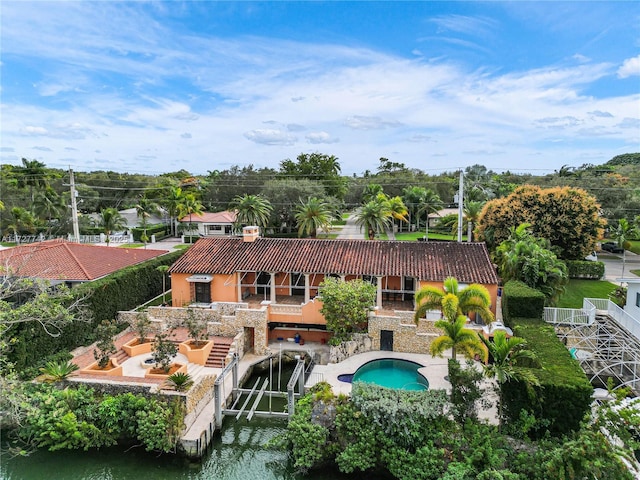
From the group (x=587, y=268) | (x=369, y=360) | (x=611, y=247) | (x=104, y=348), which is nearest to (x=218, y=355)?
(x=104, y=348)

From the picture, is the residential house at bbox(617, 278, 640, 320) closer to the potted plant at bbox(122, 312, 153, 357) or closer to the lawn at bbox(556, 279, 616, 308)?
the lawn at bbox(556, 279, 616, 308)

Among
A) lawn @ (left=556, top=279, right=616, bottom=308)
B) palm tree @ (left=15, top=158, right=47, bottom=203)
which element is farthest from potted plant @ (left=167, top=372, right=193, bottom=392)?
palm tree @ (left=15, top=158, right=47, bottom=203)

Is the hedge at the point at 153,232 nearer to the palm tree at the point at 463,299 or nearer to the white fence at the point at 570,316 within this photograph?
the palm tree at the point at 463,299

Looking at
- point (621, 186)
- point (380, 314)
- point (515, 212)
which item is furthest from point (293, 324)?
point (621, 186)

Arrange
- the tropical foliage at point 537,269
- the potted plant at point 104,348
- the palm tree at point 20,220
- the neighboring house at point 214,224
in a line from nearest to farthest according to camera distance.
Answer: the potted plant at point 104,348 < the tropical foliage at point 537,269 < the palm tree at point 20,220 < the neighboring house at point 214,224

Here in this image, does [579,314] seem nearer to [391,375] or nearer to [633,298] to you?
[633,298]

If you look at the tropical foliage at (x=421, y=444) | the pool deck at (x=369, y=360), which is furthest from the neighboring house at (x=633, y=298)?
the tropical foliage at (x=421, y=444)
